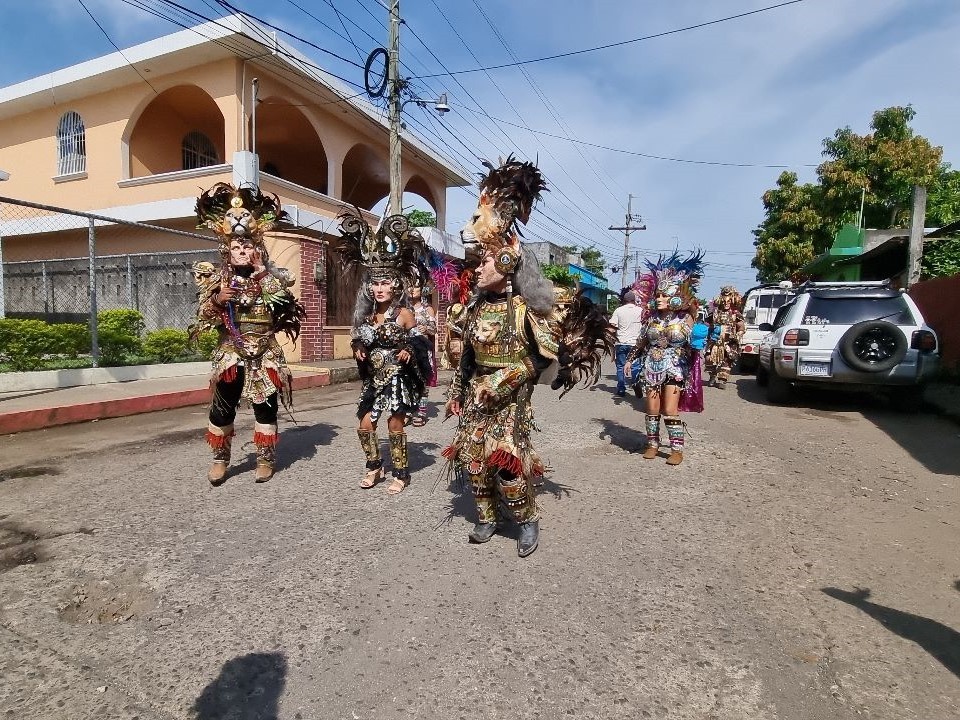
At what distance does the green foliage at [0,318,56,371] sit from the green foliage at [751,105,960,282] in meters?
24.7

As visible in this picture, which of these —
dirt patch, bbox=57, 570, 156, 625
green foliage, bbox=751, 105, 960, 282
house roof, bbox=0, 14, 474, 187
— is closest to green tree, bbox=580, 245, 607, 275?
green foliage, bbox=751, 105, 960, 282

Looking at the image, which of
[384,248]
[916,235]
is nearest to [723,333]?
[916,235]

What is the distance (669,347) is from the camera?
5.55 meters

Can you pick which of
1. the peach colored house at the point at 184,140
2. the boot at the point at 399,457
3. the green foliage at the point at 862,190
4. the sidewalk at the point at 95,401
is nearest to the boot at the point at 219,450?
the boot at the point at 399,457

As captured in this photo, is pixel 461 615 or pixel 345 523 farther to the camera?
pixel 345 523

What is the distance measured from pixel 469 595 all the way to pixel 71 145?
18557 millimetres

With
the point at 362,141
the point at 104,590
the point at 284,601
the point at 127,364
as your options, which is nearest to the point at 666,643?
the point at 284,601

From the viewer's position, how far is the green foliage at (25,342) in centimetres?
769

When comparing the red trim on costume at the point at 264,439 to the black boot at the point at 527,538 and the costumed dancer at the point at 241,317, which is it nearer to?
the costumed dancer at the point at 241,317

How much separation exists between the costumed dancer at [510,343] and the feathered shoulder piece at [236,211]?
2.21m

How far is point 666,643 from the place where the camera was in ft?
8.14

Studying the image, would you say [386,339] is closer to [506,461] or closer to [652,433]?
[506,461]

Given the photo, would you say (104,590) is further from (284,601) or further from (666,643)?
(666,643)

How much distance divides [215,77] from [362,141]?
4.67m
